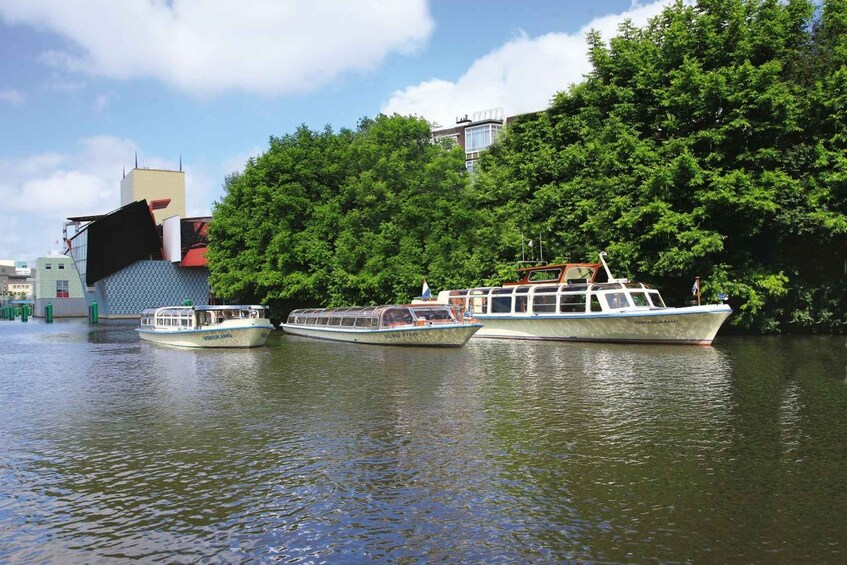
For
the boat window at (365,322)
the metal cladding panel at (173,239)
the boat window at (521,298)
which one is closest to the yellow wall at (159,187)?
the metal cladding panel at (173,239)

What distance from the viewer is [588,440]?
47.5 ft

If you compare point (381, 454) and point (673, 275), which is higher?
point (673, 275)

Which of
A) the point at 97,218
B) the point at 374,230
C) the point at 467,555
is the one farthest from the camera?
the point at 97,218

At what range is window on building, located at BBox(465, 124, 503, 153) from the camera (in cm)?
9256

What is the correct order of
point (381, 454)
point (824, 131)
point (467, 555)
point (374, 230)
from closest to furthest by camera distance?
point (467, 555) < point (381, 454) < point (824, 131) < point (374, 230)

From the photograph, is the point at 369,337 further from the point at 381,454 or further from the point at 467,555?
the point at 467,555

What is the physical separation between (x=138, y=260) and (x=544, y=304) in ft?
246

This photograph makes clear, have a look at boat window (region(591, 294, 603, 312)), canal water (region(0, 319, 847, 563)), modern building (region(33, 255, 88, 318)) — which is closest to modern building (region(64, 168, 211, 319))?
modern building (region(33, 255, 88, 318))

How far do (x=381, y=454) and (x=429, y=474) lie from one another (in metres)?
1.76

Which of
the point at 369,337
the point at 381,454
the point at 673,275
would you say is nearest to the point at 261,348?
the point at 369,337

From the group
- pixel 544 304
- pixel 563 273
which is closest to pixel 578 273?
pixel 563 273

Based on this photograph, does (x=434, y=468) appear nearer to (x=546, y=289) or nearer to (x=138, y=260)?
(x=546, y=289)

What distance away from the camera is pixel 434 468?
12586mm

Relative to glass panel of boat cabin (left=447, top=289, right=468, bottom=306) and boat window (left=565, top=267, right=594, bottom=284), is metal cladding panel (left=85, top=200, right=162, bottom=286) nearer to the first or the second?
glass panel of boat cabin (left=447, top=289, right=468, bottom=306)
